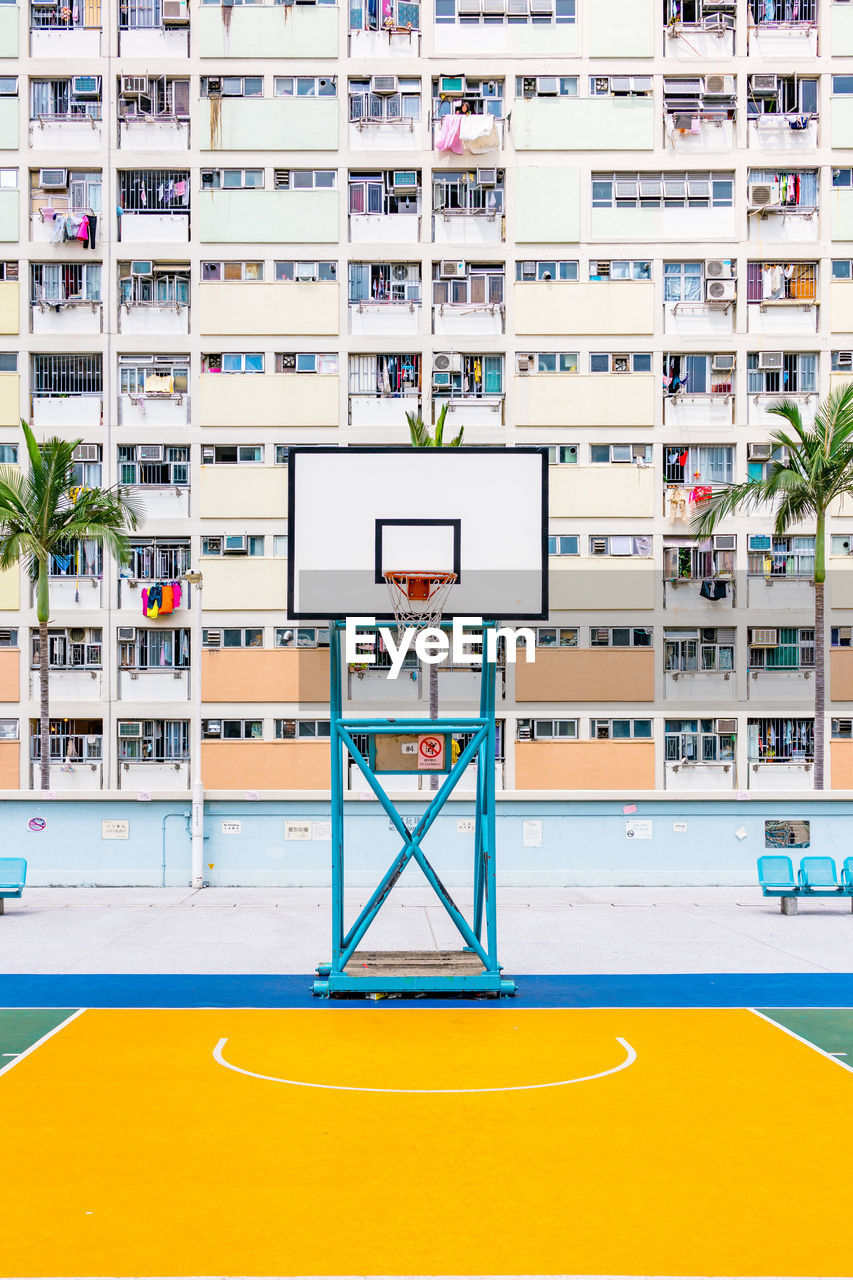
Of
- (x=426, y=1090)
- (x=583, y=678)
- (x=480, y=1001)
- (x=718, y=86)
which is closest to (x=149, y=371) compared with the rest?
(x=583, y=678)

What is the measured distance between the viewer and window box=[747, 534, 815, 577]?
4050cm

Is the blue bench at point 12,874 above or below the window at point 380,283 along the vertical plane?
below

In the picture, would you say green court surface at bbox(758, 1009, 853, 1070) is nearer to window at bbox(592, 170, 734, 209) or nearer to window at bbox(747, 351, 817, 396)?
window at bbox(747, 351, 817, 396)

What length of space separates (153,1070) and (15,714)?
30268mm

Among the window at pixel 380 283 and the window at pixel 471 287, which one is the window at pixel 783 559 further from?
the window at pixel 380 283

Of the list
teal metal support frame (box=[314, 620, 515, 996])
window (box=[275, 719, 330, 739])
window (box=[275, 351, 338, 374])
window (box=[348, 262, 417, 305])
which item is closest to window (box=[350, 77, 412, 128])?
window (box=[348, 262, 417, 305])

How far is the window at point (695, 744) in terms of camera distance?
131ft

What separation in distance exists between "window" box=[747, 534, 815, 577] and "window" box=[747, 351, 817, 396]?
490 centimetres

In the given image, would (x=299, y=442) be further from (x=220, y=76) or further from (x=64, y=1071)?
(x=64, y=1071)

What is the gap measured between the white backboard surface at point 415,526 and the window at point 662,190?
1100 inches

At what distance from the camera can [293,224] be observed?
40.4 metres

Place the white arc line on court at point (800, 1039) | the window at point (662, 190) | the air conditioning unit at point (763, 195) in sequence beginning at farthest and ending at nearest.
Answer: the window at point (662, 190), the air conditioning unit at point (763, 195), the white arc line on court at point (800, 1039)

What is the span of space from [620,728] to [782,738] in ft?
17.2

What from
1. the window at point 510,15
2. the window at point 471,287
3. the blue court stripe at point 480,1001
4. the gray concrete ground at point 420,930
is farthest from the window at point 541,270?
the blue court stripe at point 480,1001
